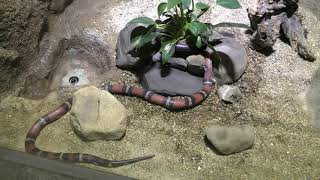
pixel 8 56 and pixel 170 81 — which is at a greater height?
pixel 8 56

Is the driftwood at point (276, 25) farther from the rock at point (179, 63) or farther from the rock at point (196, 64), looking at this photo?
the rock at point (179, 63)

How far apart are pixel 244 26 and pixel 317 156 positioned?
4.89 ft

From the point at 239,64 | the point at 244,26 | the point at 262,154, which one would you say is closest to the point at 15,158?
the point at 262,154

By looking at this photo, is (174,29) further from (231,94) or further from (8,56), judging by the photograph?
(8,56)

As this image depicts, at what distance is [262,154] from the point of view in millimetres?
3092

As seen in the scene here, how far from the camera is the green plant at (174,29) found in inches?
133

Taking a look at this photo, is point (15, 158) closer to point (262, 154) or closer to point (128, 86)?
point (128, 86)

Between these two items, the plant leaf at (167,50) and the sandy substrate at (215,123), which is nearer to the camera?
the sandy substrate at (215,123)

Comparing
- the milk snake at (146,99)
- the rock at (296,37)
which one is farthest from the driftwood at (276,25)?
the milk snake at (146,99)

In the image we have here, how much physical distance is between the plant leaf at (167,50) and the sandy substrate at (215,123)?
456 millimetres

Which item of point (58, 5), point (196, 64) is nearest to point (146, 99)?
point (196, 64)

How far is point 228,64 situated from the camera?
11.8 feet

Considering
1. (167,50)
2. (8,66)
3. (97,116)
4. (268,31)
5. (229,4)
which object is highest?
(229,4)

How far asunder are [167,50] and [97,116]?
824mm
